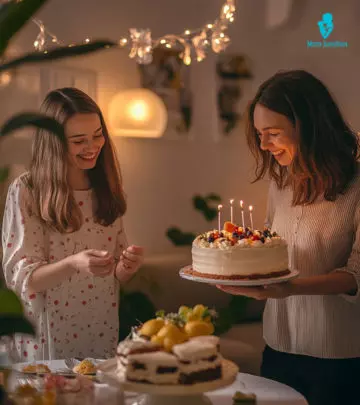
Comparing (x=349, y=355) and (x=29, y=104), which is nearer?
(x=349, y=355)

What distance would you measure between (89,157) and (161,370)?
110 cm

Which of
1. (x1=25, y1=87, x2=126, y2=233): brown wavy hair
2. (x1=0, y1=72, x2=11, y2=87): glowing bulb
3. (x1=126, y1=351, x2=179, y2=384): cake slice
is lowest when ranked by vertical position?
(x1=126, y1=351, x2=179, y2=384): cake slice

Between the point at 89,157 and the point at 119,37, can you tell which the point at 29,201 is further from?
the point at 119,37

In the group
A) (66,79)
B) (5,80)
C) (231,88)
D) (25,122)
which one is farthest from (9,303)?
(231,88)

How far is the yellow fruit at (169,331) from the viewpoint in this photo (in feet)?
5.80

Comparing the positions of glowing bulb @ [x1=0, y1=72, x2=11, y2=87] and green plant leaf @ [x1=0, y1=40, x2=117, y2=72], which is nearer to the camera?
green plant leaf @ [x1=0, y1=40, x2=117, y2=72]

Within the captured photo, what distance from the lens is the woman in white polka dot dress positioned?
251 cm

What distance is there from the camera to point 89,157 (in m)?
2.60

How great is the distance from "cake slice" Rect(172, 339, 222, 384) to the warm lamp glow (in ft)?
8.56

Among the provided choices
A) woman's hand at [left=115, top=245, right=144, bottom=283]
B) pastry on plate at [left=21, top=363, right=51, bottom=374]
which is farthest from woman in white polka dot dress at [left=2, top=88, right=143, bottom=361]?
pastry on plate at [left=21, top=363, right=51, bottom=374]

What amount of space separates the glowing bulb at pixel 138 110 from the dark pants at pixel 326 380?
2.22 m

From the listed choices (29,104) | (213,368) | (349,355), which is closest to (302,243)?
(349,355)

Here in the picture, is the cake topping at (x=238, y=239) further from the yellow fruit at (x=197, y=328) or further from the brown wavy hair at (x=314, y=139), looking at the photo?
the yellow fruit at (x=197, y=328)

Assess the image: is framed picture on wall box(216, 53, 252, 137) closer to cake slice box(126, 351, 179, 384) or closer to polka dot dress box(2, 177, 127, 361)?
polka dot dress box(2, 177, 127, 361)
